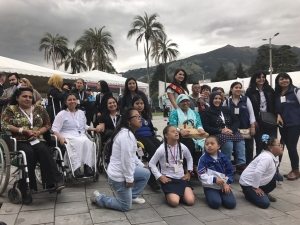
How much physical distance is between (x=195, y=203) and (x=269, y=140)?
135 centimetres

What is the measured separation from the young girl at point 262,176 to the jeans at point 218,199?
33 centimetres

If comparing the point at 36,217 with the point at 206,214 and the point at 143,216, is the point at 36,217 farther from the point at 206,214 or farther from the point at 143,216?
the point at 206,214

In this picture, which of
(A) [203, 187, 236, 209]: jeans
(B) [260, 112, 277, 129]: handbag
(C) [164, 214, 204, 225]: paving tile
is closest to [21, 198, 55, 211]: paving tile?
(C) [164, 214, 204, 225]: paving tile

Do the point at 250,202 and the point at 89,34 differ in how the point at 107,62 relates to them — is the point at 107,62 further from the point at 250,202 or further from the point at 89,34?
the point at 250,202

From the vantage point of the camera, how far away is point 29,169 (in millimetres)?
4523

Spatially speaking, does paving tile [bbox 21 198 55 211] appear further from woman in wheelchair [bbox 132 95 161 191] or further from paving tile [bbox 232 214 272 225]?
paving tile [bbox 232 214 272 225]

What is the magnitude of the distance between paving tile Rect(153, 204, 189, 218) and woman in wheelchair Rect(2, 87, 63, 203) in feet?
4.19

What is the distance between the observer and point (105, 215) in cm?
412

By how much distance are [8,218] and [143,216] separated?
60.4 inches

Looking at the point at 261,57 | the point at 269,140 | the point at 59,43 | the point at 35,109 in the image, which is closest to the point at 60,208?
the point at 35,109

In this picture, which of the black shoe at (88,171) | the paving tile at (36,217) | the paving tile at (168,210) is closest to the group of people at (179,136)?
the black shoe at (88,171)

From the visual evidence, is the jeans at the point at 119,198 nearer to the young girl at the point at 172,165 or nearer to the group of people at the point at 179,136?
the group of people at the point at 179,136

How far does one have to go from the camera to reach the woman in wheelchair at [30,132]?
451 cm

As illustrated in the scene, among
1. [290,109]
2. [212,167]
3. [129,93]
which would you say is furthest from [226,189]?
[129,93]
